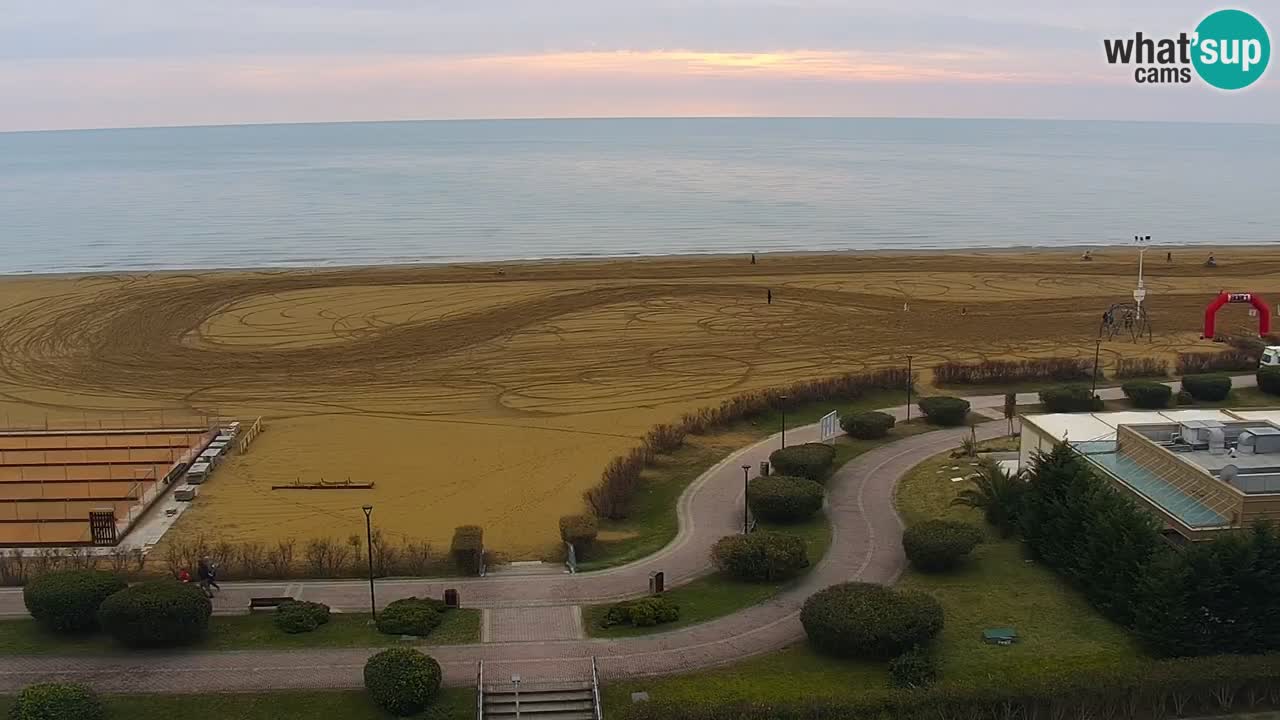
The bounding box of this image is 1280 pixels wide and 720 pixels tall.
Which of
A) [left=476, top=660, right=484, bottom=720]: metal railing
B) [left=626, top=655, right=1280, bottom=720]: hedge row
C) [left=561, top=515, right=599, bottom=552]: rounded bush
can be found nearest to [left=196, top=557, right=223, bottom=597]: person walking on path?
[left=476, top=660, right=484, bottom=720]: metal railing

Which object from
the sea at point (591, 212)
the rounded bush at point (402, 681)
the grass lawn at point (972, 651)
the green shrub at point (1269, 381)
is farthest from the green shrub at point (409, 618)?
the sea at point (591, 212)

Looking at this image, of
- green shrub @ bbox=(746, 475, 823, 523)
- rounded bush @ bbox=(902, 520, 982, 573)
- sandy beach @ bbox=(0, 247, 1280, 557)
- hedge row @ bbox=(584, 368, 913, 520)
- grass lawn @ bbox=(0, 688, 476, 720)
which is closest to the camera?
grass lawn @ bbox=(0, 688, 476, 720)

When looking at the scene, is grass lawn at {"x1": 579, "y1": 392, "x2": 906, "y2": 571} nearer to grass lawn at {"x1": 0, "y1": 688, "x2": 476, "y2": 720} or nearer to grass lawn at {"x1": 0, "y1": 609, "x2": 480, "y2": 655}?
grass lawn at {"x1": 0, "y1": 609, "x2": 480, "y2": 655}

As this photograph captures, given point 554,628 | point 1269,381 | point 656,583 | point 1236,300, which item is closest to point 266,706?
point 554,628

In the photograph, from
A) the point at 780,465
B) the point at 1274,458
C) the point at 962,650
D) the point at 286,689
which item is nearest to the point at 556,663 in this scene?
the point at 286,689

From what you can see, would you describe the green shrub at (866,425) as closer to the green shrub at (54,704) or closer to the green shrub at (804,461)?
the green shrub at (804,461)

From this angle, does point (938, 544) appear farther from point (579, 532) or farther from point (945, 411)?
point (945, 411)

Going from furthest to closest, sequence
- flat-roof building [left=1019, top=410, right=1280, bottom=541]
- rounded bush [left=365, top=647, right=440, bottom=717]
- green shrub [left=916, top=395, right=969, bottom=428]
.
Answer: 1. green shrub [left=916, top=395, right=969, bottom=428]
2. flat-roof building [left=1019, top=410, right=1280, bottom=541]
3. rounded bush [left=365, top=647, right=440, bottom=717]
